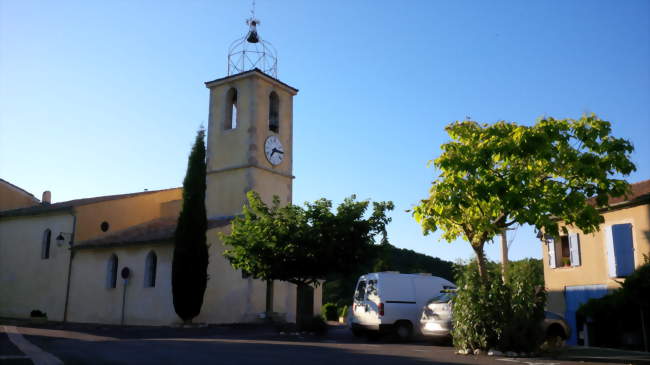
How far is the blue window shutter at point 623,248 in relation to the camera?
18.2 metres

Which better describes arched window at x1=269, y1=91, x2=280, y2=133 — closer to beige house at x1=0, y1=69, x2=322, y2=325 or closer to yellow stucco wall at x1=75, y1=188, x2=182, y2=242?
beige house at x1=0, y1=69, x2=322, y2=325

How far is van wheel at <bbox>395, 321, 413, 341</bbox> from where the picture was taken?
1697 cm

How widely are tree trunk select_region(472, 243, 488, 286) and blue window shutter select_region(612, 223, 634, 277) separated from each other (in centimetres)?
702

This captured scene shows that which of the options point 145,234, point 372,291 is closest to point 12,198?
point 145,234

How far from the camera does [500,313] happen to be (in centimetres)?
1245

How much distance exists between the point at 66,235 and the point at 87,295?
3625mm

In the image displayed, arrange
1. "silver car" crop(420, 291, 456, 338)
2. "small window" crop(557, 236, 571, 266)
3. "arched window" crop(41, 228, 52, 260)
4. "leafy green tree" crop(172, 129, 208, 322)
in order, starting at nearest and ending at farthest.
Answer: "silver car" crop(420, 291, 456, 338)
"small window" crop(557, 236, 571, 266)
"leafy green tree" crop(172, 129, 208, 322)
"arched window" crop(41, 228, 52, 260)

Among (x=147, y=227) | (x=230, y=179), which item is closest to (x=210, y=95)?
(x=230, y=179)

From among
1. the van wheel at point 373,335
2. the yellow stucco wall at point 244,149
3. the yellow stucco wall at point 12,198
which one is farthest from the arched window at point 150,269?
the yellow stucco wall at point 12,198

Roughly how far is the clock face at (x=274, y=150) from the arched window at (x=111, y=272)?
28.6 feet

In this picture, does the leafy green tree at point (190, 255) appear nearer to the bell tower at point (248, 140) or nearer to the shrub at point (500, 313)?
the bell tower at point (248, 140)

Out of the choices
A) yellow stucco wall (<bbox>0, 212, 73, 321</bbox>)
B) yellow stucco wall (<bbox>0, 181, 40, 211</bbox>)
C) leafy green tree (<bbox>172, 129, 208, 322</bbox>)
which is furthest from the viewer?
yellow stucco wall (<bbox>0, 181, 40, 211</bbox>)

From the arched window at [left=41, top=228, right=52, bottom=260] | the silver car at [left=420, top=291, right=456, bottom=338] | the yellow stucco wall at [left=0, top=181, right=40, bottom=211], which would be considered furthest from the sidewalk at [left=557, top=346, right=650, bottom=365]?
the yellow stucco wall at [left=0, top=181, right=40, bottom=211]

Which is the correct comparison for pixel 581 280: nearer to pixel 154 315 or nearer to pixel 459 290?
pixel 459 290
